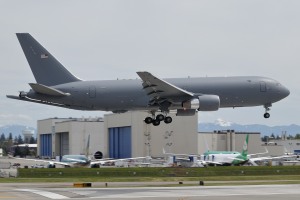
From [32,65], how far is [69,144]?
125776 mm

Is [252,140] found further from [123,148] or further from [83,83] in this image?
[83,83]

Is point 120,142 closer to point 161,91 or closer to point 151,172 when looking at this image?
point 151,172

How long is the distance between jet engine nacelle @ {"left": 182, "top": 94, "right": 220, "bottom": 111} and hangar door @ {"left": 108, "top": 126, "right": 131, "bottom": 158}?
91.1 m

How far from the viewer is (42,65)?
215 feet

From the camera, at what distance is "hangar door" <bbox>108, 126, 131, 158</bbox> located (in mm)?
156500

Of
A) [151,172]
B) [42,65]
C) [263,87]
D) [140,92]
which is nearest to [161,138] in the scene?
[151,172]

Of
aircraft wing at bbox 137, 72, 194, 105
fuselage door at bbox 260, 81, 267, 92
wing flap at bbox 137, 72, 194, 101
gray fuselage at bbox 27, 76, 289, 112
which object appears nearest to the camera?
wing flap at bbox 137, 72, 194, 101

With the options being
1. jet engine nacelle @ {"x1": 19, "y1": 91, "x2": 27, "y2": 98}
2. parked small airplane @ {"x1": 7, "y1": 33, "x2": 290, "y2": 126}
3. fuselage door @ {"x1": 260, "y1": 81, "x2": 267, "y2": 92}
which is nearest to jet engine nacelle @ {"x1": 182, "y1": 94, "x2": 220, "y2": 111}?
parked small airplane @ {"x1": 7, "y1": 33, "x2": 290, "y2": 126}

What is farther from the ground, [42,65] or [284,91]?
[42,65]

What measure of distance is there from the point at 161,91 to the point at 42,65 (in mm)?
12114

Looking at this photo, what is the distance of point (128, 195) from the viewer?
5044 cm

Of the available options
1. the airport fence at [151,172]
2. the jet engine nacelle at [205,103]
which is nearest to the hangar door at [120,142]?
the airport fence at [151,172]

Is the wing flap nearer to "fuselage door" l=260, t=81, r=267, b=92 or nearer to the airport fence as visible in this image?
"fuselage door" l=260, t=81, r=267, b=92

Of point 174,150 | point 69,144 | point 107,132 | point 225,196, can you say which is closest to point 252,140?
point 174,150
